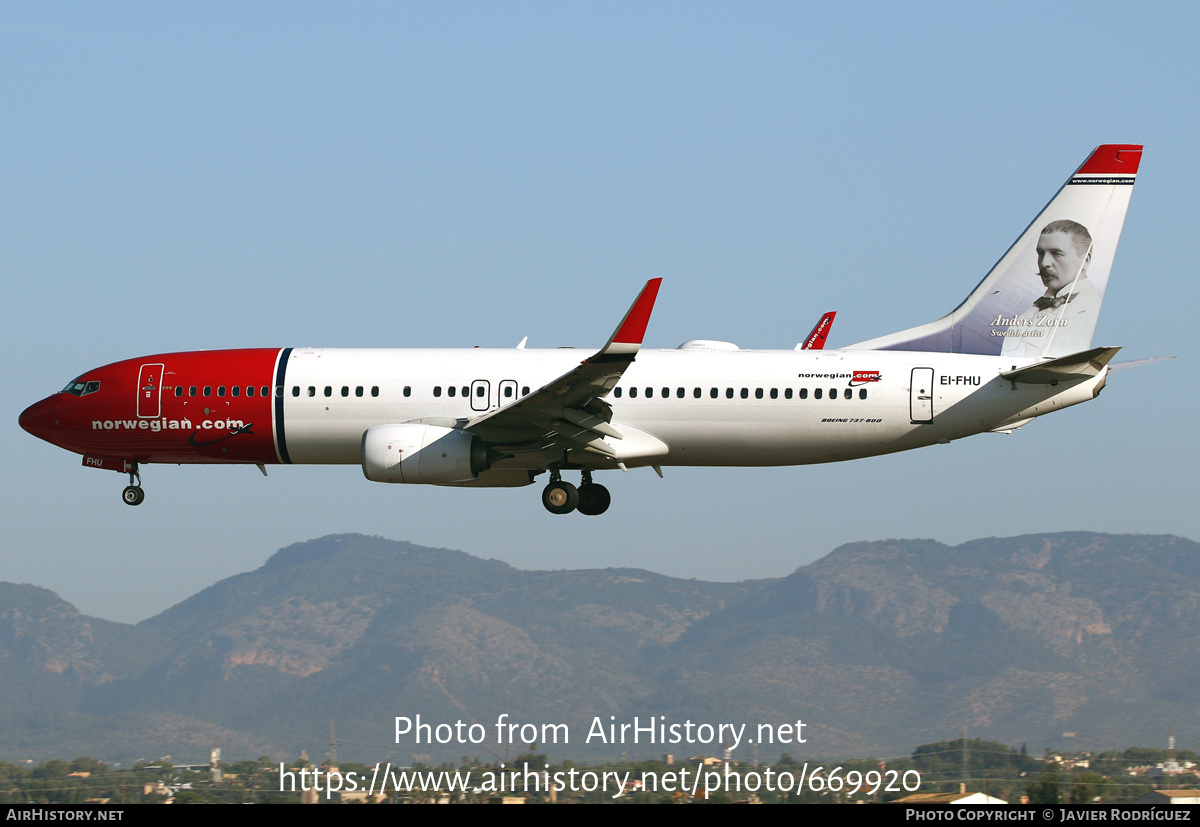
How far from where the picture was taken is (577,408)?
4019 centimetres

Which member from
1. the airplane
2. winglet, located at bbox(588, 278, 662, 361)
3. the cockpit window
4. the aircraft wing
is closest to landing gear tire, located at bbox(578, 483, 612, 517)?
the airplane

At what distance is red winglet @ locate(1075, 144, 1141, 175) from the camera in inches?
1730

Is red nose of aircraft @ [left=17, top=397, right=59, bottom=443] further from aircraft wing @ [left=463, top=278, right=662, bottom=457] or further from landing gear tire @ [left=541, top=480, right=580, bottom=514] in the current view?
landing gear tire @ [left=541, top=480, right=580, bottom=514]

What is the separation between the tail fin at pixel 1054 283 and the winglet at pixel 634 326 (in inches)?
408

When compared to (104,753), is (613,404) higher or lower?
higher

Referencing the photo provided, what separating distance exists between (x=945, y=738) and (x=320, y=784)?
5038 inches

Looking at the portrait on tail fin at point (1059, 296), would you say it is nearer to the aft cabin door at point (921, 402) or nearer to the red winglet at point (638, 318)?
the aft cabin door at point (921, 402)

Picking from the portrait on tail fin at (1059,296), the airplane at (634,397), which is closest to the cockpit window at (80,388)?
the airplane at (634,397)

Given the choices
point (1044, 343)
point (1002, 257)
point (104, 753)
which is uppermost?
point (1002, 257)
